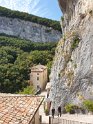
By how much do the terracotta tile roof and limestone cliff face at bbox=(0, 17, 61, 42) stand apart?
11570 centimetres

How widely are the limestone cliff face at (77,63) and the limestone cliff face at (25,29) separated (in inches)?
3617

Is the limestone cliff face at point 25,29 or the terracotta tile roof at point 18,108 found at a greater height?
the limestone cliff face at point 25,29

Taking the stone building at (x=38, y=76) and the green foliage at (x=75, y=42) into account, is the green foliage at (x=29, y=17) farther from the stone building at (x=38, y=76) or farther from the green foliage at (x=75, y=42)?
the green foliage at (x=75, y=42)

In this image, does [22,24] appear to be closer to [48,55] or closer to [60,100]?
[48,55]

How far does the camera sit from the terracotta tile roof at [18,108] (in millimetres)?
20500

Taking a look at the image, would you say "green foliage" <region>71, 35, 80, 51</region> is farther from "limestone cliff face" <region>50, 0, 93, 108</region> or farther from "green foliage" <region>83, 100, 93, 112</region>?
"green foliage" <region>83, 100, 93, 112</region>

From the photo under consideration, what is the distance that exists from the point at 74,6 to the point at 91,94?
53.2 feet

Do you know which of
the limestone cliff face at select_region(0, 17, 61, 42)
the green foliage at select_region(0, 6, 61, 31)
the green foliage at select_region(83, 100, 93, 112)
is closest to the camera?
the green foliage at select_region(83, 100, 93, 112)

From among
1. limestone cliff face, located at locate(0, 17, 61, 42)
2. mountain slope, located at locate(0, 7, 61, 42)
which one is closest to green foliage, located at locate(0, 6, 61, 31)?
mountain slope, located at locate(0, 7, 61, 42)

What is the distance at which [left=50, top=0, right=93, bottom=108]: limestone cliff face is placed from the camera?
41094 mm

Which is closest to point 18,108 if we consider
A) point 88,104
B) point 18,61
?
point 88,104

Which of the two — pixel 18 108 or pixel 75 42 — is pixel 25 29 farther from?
pixel 18 108

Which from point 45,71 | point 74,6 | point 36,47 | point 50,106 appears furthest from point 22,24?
point 50,106

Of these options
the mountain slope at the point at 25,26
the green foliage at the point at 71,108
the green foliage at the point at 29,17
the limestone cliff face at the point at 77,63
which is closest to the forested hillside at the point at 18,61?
the green foliage at the point at 29,17
